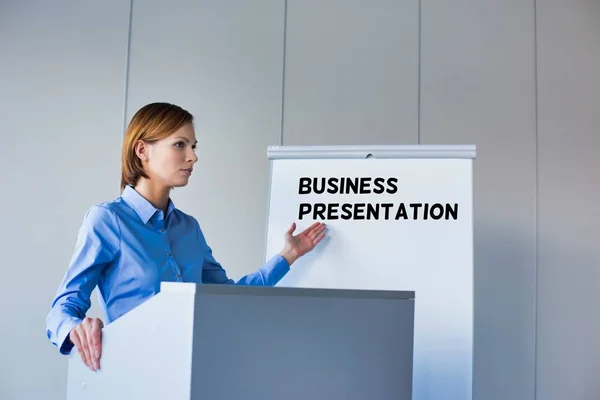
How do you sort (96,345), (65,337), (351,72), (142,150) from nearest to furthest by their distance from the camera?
1. (96,345)
2. (65,337)
3. (142,150)
4. (351,72)

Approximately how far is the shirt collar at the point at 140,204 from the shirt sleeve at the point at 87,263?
106 millimetres

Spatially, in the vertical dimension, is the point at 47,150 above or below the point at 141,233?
above

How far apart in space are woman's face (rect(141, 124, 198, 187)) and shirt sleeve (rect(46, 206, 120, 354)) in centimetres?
21

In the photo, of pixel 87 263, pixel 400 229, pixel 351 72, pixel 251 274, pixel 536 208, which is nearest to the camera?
pixel 87 263

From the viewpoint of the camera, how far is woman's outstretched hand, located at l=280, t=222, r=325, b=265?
285cm

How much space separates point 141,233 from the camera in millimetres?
2115

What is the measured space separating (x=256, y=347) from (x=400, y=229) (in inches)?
62.7

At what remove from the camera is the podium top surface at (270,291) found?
1.29 m

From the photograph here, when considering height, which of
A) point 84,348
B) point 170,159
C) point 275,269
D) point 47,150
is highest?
point 47,150

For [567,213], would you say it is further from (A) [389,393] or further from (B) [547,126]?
(A) [389,393]

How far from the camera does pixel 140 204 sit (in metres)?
2.16

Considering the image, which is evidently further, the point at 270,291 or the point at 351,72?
the point at 351,72

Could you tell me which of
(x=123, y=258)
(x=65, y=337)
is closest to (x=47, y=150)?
(x=123, y=258)

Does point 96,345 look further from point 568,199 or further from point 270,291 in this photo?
point 568,199
